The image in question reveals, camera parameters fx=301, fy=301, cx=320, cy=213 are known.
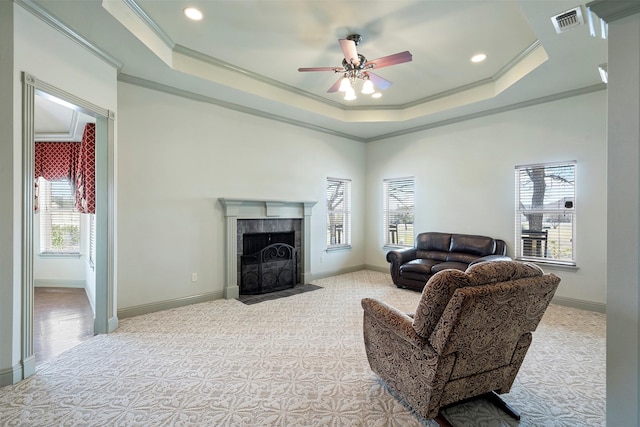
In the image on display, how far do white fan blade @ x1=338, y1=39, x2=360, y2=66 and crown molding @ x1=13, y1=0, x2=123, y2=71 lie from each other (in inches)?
102

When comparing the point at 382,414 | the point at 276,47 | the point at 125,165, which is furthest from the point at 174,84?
the point at 382,414

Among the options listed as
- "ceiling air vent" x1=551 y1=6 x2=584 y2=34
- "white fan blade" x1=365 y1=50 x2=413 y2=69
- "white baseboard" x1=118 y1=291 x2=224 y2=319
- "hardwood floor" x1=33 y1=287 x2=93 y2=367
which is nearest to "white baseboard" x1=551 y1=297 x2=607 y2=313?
"ceiling air vent" x1=551 y1=6 x2=584 y2=34

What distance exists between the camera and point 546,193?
464cm

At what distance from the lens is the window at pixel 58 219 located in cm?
578

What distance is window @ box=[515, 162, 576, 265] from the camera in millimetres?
4434

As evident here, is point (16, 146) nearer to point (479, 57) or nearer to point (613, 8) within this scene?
point (613, 8)

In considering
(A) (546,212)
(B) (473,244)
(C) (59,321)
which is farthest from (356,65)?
(C) (59,321)

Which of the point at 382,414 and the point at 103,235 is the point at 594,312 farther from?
the point at 103,235

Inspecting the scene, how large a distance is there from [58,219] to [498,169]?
26.8 feet

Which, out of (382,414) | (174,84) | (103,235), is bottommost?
(382,414)

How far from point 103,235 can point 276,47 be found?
3.02m

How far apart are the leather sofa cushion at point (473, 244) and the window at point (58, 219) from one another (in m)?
7.07

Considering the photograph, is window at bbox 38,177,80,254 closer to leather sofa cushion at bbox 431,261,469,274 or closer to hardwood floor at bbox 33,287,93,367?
hardwood floor at bbox 33,287,93,367

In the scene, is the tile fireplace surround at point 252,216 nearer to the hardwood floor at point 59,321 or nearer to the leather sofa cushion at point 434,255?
the hardwood floor at point 59,321
